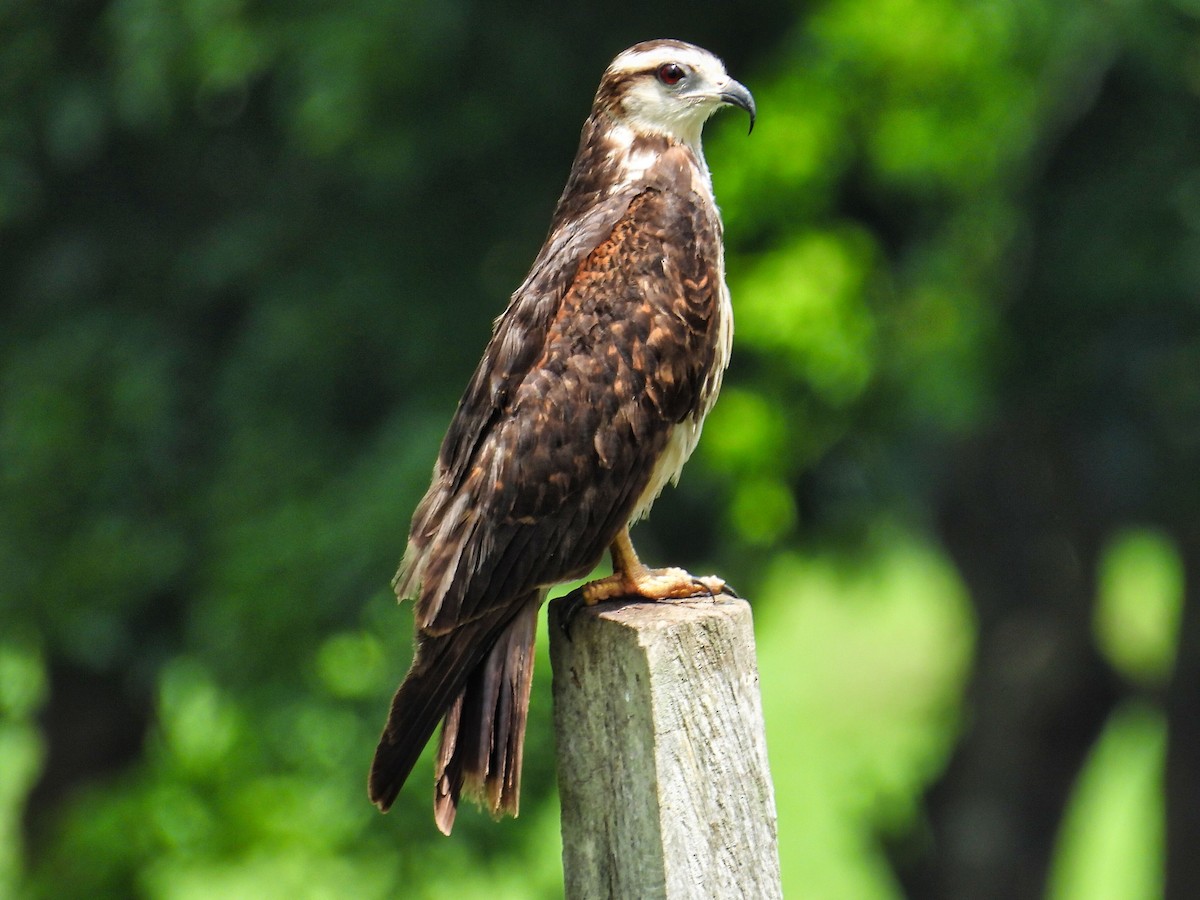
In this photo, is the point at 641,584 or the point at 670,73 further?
the point at 670,73

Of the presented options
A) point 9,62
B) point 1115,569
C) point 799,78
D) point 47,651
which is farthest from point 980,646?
point 9,62

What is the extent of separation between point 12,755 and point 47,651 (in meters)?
1.84

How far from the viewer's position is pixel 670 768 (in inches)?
94.5

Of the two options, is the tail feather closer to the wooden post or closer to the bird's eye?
the wooden post

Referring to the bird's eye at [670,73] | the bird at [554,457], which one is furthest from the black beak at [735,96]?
the bird at [554,457]

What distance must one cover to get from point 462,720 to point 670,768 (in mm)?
695

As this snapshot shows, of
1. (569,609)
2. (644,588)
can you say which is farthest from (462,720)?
(644,588)

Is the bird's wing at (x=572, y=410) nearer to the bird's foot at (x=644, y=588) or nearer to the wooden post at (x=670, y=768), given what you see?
the bird's foot at (x=644, y=588)

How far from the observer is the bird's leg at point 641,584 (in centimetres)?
321

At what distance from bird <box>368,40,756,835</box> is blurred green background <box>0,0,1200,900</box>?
2.31 m

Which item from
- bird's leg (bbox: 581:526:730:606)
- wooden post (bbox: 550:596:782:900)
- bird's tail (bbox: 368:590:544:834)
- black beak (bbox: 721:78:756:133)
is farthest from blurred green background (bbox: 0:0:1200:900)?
wooden post (bbox: 550:596:782:900)

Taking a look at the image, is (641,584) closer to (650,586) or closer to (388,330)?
(650,586)

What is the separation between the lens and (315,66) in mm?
6273

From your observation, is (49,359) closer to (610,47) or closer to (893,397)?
(610,47)
